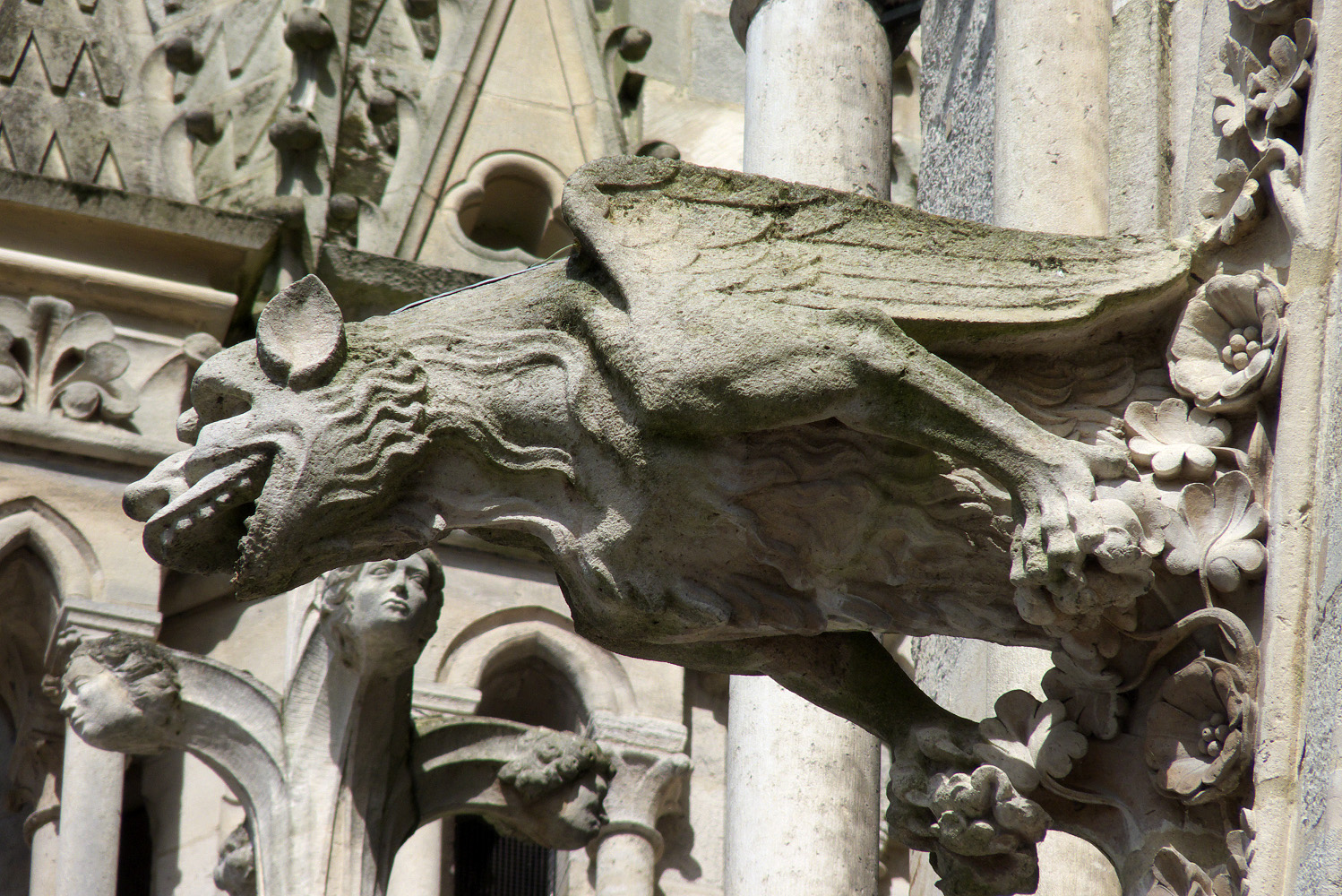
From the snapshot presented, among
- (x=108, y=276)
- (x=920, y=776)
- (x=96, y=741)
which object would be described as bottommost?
(x=920, y=776)

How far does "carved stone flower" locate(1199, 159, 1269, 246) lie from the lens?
3367mm

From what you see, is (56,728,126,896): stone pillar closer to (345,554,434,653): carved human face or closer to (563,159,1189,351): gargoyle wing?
(345,554,434,653): carved human face

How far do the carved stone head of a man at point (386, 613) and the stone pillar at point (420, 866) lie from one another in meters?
2.28

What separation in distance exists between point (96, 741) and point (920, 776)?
230 centimetres

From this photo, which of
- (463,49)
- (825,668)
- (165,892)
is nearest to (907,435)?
(825,668)

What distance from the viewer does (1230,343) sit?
335 cm

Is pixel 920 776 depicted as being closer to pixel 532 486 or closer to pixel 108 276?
pixel 532 486

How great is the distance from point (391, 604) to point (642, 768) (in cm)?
271

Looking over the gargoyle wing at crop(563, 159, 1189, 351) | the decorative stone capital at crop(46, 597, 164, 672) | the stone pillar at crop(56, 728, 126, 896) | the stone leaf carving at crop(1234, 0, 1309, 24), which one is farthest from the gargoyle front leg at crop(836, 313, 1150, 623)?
the decorative stone capital at crop(46, 597, 164, 672)

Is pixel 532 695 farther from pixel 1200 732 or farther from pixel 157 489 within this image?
pixel 1200 732

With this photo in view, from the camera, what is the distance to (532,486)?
11.0 feet

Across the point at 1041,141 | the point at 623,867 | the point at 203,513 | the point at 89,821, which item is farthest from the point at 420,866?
the point at 203,513

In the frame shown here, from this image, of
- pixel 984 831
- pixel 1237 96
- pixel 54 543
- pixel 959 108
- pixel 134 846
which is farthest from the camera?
pixel 134 846

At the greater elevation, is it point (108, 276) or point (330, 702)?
point (108, 276)
